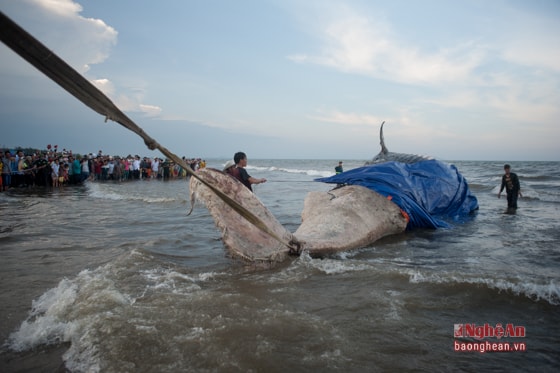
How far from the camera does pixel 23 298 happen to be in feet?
10.4

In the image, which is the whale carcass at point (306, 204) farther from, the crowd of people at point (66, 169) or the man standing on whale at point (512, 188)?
the crowd of people at point (66, 169)

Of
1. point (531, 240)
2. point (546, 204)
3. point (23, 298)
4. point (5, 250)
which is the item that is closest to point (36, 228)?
point (5, 250)

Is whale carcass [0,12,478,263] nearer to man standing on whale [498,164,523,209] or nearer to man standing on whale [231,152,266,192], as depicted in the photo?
man standing on whale [231,152,266,192]

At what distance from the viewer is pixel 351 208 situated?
5.57 meters

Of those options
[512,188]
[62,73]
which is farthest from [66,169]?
[512,188]

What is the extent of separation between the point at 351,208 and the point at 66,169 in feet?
59.1

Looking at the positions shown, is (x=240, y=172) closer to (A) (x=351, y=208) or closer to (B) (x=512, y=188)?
(A) (x=351, y=208)

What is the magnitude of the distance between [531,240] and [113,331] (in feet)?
21.7

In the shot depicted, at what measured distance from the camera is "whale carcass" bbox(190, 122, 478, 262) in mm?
3545

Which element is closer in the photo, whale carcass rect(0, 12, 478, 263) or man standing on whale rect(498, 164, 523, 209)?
whale carcass rect(0, 12, 478, 263)

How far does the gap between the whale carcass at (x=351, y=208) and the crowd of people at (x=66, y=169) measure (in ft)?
29.1

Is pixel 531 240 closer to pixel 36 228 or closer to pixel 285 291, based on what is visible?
pixel 285 291

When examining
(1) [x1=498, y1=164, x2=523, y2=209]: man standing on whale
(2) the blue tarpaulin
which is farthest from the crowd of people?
(1) [x1=498, y1=164, x2=523, y2=209]: man standing on whale

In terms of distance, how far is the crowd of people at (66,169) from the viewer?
50.9 feet
